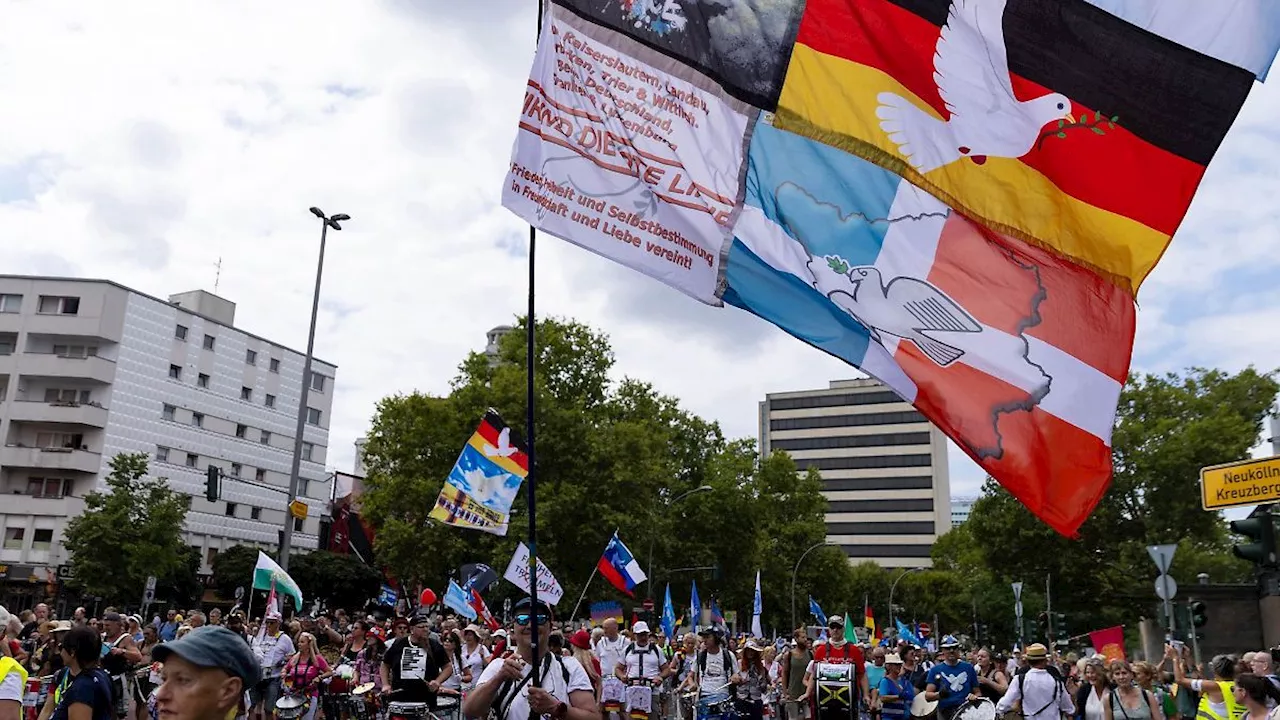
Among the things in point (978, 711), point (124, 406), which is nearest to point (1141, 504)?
point (978, 711)

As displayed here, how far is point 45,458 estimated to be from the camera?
58344mm

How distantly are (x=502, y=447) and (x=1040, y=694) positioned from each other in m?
9.92

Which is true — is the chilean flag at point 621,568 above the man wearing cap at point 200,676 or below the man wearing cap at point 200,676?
above

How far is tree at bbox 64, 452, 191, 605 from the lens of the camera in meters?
46.8

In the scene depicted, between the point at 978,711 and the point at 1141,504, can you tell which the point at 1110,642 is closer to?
the point at 978,711

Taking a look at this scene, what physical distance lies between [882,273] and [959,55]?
4.18 feet

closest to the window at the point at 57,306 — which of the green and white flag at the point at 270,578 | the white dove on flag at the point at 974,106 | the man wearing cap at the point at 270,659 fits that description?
the green and white flag at the point at 270,578

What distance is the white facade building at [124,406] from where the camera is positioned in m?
58.5

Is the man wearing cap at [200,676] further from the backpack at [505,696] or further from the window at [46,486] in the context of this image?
the window at [46,486]

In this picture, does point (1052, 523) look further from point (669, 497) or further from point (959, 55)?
point (669, 497)

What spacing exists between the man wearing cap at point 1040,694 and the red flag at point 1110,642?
445cm

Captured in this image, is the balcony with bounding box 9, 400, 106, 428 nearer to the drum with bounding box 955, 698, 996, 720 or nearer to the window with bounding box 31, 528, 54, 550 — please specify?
the window with bounding box 31, 528, 54, 550

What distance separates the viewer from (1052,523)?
554 centimetres

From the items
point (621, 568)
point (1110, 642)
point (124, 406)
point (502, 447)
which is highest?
point (124, 406)
